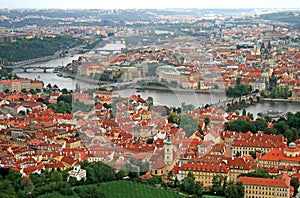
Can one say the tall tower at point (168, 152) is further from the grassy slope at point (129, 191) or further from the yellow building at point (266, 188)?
the yellow building at point (266, 188)

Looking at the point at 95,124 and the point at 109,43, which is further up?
the point at 109,43

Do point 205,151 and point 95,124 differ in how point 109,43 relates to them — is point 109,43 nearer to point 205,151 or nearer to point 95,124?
point 95,124

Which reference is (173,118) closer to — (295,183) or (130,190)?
(295,183)

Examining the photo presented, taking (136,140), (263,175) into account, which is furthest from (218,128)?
(263,175)

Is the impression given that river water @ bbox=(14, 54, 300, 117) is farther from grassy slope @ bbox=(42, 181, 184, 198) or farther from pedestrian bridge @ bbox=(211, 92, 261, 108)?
grassy slope @ bbox=(42, 181, 184, 198)

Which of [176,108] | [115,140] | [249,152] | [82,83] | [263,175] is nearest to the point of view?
[263,175]

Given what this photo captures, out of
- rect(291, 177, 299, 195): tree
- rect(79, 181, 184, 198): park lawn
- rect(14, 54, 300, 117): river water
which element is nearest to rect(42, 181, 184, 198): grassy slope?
rect(79, 181, 184, 198): park lawn

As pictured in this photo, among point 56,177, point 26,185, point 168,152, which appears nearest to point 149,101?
point 168,152
